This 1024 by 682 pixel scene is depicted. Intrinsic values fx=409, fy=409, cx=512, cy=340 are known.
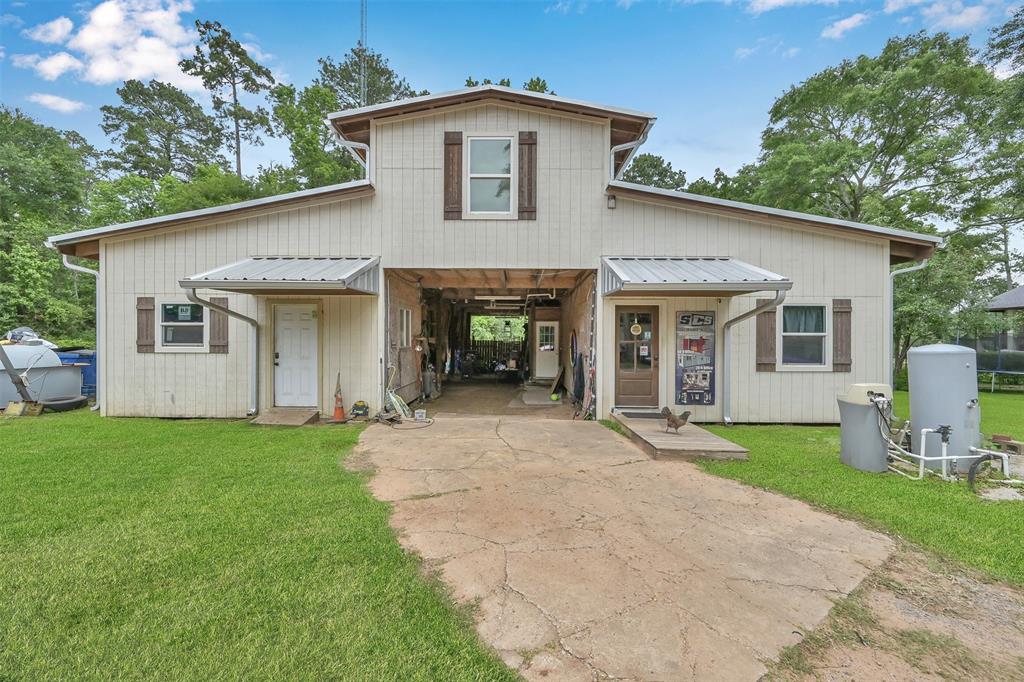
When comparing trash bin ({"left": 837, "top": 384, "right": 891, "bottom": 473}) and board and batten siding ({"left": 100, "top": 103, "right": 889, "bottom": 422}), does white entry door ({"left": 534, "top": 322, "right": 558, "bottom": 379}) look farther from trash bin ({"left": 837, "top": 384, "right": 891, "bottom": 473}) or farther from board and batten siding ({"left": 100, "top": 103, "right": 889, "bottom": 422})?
trash bin ({"left": 837, "top": 384, "right": 891, "bottom": 473})

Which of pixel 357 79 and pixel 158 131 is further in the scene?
pixel 158 131

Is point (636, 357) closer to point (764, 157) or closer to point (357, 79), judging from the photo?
point (764, 157)

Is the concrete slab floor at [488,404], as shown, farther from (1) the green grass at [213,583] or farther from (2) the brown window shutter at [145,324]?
(2) the brown window shutter at [145,324]

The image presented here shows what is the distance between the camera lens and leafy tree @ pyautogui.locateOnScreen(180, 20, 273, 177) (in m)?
19.0

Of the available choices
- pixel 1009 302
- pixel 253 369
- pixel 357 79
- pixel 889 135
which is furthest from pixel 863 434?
pixel 357 79

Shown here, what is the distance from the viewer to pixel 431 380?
10531 mm

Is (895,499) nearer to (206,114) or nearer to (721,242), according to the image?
(721,242)

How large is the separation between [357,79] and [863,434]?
24.1 m

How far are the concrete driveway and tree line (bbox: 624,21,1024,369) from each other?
13.3 metres

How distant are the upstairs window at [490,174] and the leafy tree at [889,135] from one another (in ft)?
45.7

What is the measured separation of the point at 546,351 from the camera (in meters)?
12.8

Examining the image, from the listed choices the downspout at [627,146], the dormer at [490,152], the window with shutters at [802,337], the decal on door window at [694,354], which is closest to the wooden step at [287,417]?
the dormer at [490,152]

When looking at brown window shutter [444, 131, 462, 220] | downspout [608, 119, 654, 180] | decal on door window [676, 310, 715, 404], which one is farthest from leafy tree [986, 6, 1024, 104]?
brown window shutter [444, 131, 462, 220]

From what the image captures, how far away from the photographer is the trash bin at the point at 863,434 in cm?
457
